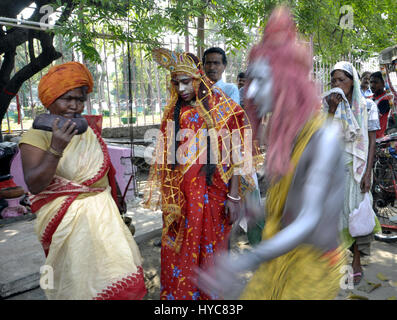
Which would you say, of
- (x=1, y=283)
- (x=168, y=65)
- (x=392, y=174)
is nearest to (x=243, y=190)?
(x=168, y=65)

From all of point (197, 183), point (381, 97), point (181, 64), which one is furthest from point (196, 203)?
point (381, 97)

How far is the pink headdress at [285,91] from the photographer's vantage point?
1.54 metres

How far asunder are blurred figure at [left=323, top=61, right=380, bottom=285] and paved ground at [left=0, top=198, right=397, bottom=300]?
9.6 inches

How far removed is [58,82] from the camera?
2.22 m

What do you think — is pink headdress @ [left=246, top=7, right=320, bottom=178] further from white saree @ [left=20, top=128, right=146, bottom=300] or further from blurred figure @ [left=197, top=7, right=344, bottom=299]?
white saree @ [left=20, top=128, right=146, bottom=300]

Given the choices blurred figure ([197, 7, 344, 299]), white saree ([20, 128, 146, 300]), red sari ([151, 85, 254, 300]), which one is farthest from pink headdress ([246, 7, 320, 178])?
red sari ([151, 85, 254, 300])

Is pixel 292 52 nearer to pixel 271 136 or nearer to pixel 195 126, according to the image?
pixel 271 136

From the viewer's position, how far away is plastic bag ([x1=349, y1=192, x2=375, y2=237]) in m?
3.47

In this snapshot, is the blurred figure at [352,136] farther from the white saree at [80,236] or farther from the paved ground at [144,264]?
the white saree at [80,236]

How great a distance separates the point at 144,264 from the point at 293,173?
291 cm

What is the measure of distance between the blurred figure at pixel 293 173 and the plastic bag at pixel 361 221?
2025 mm

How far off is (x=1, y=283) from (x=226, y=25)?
12.0ft

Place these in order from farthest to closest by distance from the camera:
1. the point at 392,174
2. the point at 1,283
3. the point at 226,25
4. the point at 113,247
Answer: the point at 392,174, the point at 226,25, the point at 1,283, the point at 113,247

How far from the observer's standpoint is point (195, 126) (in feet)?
9.68
